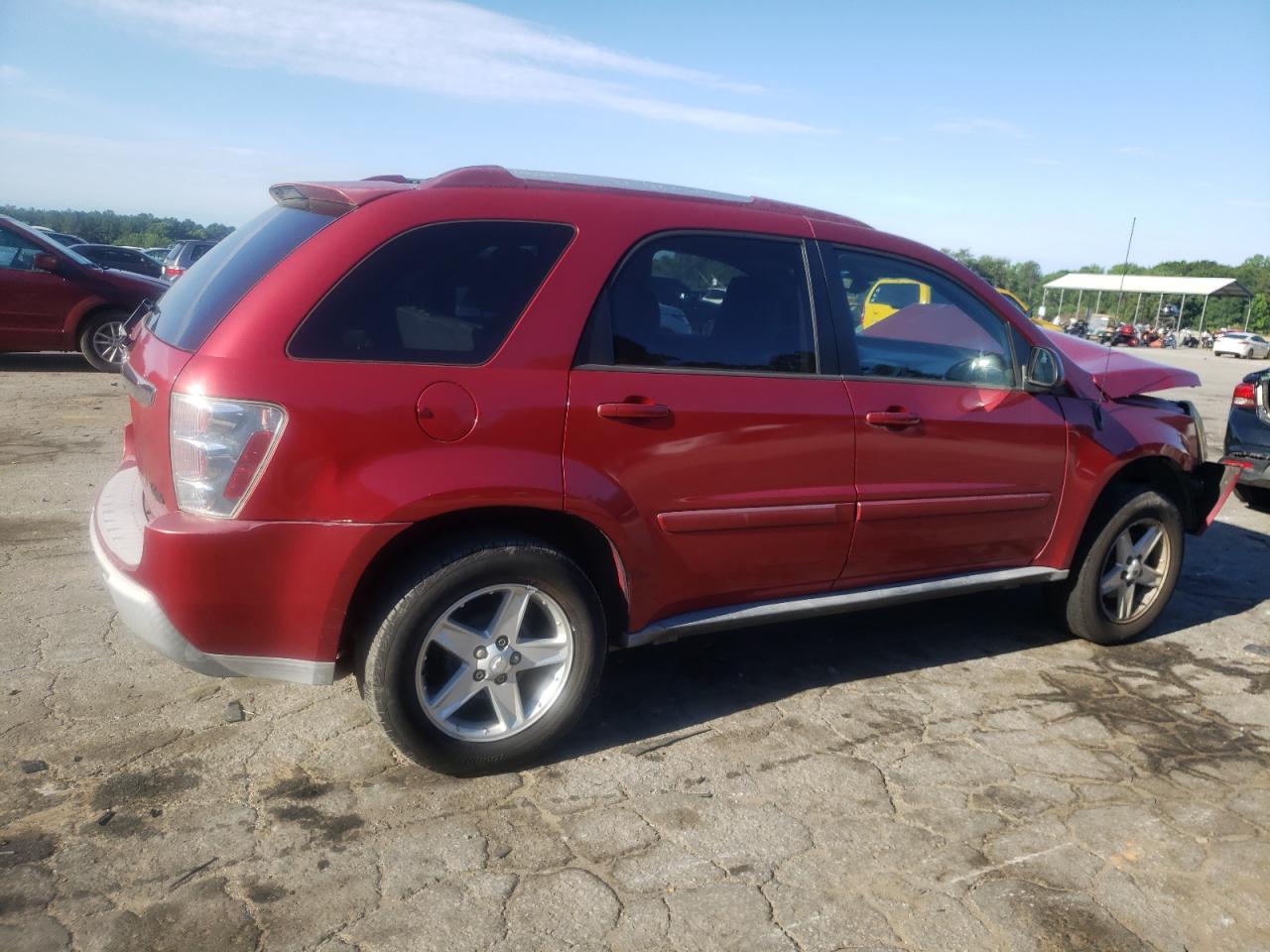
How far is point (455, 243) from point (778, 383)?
1218 mm

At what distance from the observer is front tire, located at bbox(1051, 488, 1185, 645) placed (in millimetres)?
4656

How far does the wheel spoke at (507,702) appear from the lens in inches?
129

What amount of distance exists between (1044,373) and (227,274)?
3164 millimetres

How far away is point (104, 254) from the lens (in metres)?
27.7

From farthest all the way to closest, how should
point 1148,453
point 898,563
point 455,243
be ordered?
point 1148,453 < point 898,563 < point 455,243

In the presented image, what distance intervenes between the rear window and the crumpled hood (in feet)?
10.4

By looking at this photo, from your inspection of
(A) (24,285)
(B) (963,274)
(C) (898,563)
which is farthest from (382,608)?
(A) (24,285)

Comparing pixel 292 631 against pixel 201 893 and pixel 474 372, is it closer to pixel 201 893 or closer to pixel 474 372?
pixel 201 893

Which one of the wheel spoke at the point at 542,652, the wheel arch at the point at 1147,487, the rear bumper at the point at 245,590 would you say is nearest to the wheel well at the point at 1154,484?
the wheel arch at the point at 1147,487

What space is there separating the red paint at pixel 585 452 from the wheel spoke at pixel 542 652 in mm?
280

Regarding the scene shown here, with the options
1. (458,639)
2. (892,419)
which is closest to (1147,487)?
(892,419)

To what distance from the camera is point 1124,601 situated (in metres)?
4.80

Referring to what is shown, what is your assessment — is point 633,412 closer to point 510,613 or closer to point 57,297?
point 510,613

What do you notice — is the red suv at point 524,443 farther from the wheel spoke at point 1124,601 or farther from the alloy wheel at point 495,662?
the wheel spoke at point 1124,601
